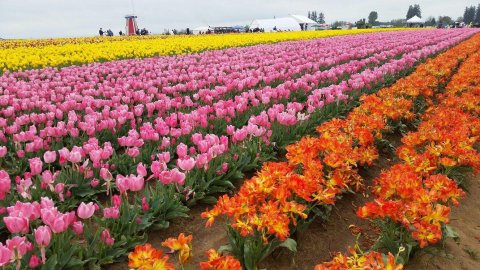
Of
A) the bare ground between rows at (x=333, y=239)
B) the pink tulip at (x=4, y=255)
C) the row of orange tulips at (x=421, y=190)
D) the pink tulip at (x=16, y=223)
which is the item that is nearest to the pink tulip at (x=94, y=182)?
the bare ground between rows at (x=333, y=239)

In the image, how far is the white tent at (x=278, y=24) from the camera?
67556mm

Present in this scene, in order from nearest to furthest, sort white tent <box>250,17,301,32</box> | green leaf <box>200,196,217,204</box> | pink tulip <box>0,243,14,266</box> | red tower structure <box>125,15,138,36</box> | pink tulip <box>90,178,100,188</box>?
pink tulip <box>0,243,14,266</box> → pink tulip <box>90,178,100,188</box> → green leaf <box>200,196,217,204</box> → red tower structure <box>125,15,138,36</box> → white tent <box>250,17,301,32</box>

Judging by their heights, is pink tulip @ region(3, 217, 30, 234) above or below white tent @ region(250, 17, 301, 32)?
below

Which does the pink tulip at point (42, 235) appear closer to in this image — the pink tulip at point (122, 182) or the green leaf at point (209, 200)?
the pink tulip at point (122, 182)

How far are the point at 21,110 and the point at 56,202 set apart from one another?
3.67 metres

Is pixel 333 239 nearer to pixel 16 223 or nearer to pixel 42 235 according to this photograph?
pixel 42 235

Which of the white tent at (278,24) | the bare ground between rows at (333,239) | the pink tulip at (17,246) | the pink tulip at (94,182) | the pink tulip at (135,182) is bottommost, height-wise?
the bare ground between rows at (333,239)

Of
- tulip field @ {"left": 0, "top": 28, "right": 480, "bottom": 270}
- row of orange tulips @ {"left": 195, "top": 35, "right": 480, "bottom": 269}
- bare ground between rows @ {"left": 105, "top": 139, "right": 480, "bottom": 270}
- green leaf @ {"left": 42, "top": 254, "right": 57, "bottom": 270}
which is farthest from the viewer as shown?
bare ground between rows @ {"left": 105, "top": 139, "right": 480, "bottom": 270}

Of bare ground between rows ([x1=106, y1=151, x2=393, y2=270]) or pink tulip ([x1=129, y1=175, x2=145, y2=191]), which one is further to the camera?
bare ground between rows ([x1=106, y1=151, x2=393, y2=270])

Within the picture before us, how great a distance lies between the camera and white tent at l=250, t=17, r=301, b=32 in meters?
67.6

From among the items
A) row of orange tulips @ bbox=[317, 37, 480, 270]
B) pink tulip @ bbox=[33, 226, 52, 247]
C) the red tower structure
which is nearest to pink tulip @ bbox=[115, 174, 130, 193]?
pink tulip @ bbox=[33, 226, 52, 247]

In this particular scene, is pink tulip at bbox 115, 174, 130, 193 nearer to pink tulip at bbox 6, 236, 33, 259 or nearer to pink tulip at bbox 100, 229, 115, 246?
pink tulip at bbox 100, 229, 115, 246

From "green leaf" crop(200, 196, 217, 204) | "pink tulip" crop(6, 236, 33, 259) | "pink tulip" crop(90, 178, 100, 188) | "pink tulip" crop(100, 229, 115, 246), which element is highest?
"pink tulip" crop(6, 236, 33, 259)

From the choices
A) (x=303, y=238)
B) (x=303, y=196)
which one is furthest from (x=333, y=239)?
(x=303, y=196)
